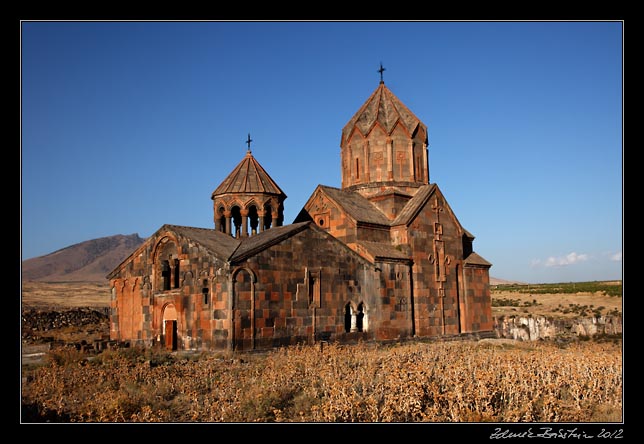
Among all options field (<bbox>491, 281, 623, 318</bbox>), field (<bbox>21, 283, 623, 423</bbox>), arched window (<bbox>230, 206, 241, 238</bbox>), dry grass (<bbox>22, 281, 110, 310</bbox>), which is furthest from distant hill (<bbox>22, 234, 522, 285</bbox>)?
field (<bbox>21, 283, 623, 423</bbox>)

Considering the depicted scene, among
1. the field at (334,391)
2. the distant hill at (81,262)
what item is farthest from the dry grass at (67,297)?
the distant hill at (81,262)

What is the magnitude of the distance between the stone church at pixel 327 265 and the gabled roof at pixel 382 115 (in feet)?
0.18

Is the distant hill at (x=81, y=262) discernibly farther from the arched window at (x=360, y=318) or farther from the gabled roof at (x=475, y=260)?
the arched window at (x=360, y=318)

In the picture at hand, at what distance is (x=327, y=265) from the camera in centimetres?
1675

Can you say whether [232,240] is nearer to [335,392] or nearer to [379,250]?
[379,250]

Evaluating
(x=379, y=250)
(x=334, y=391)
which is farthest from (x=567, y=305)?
(x=334, y=391)

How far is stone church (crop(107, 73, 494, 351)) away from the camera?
15.0 m

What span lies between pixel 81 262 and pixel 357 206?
124554 millimetres

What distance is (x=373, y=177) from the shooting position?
21531mm

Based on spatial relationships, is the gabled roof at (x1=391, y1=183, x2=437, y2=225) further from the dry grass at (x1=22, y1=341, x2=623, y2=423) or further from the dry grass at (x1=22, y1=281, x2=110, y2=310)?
the dry grass at (x1=22, y1=281, x2=110, y2=310)

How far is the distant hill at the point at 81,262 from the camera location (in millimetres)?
112625
